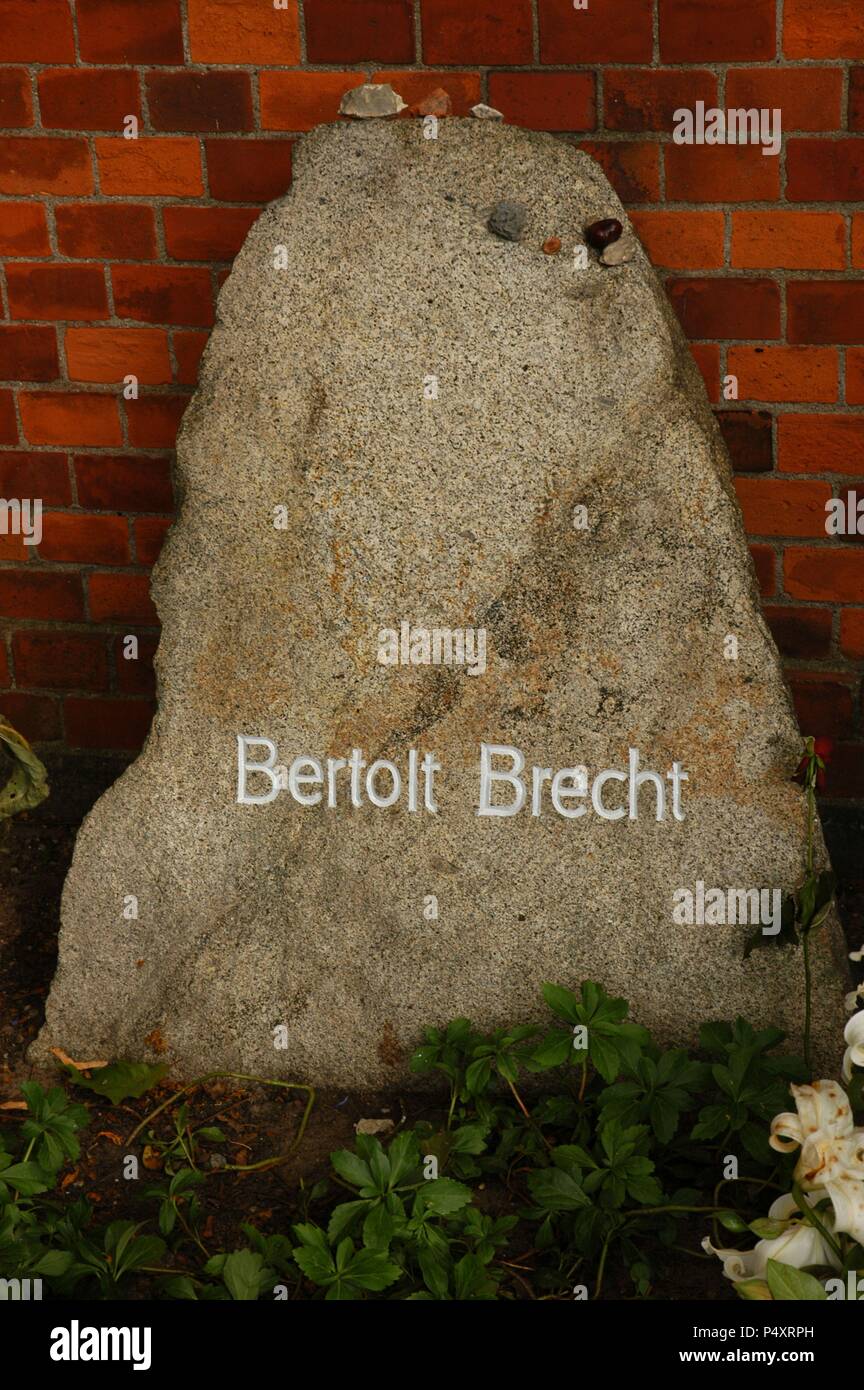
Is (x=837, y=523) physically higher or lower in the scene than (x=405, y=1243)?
higher

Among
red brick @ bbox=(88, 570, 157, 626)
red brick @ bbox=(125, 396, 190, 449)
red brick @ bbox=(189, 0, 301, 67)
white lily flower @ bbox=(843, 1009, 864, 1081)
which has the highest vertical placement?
red brick @ bbox=(189, 0, 301, 67)

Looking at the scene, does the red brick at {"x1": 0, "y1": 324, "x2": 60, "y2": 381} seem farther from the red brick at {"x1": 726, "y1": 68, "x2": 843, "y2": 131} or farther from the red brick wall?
the red brick at {"x1": 726, "y1": 68, "x2": 843, "y2": 131}

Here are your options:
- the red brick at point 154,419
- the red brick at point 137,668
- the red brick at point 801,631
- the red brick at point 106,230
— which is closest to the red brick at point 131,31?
the red brick at point 106,230

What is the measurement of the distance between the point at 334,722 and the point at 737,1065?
2.44 ft

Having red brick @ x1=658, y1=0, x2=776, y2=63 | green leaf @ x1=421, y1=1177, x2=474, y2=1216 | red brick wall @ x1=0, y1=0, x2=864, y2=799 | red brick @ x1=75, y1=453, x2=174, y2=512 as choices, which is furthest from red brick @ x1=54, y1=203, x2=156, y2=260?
green leaf @ x1=421, y1=1177, x2=474, y2=1216

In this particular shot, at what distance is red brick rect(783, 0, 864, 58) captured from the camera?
7.66 ft

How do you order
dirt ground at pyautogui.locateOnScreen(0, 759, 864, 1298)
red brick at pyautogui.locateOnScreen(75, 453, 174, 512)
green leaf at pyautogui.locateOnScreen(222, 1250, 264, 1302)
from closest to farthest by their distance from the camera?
1. green leaf at pyautogui.locateOnScreen(222, 1250, 264, 1302)
2. dirt ground at pyautogui.locateOnScreen(0, 759, 864, 1298)
3. red brick at pyautogui.locateOnScreen(75, 453, 174, 512)

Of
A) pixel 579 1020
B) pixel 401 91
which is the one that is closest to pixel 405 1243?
pixel 579 1020

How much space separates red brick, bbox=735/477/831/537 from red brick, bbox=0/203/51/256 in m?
1.31

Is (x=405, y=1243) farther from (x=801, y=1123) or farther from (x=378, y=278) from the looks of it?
(x=378, y=278)

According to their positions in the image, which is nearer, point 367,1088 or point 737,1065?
point 737,1065

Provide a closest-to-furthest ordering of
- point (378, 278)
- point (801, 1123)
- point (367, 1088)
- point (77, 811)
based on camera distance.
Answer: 1. point (801, 1123)
2. point (378, 278)
3. point (367, 1088)
4. point (77, 811)

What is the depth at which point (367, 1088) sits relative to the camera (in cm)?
227

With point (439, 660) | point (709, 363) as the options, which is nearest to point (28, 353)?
point (439, 660)
